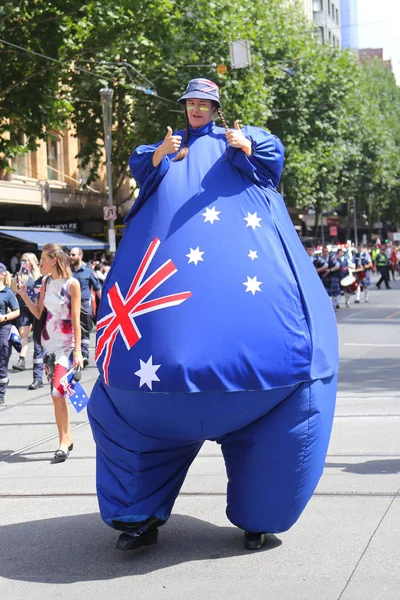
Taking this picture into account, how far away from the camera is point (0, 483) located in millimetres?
7219

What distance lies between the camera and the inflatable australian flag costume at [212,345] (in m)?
4.54

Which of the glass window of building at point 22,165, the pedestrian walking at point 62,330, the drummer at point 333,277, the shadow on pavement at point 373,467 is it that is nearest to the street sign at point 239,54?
the drummer at point 333,277

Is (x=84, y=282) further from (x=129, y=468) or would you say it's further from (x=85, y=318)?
(x=129, y=468)

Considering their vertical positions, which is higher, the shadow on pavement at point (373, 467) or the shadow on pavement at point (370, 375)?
the shadow on pavement at point (373, 467)

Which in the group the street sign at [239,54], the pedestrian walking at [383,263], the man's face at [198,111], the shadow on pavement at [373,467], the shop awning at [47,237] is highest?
the street sign at [239,54]

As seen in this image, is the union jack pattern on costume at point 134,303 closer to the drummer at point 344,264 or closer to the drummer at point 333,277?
the drummer at point 333,277

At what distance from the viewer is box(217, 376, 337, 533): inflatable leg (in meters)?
4.73

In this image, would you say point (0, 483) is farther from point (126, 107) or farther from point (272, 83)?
point (272, 83)

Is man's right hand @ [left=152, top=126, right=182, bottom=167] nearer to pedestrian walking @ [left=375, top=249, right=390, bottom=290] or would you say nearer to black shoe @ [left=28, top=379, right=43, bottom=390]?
black shoe @ [left=28, top=379, right=43, bottom=390]

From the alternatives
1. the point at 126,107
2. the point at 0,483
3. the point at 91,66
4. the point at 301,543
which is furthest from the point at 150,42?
the point at 301,543

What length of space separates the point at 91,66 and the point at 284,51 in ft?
44.1

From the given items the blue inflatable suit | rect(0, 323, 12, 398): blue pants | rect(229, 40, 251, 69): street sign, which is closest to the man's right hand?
the blue inflatable suit

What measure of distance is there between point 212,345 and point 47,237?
26.0 m

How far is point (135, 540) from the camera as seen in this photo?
505cm
